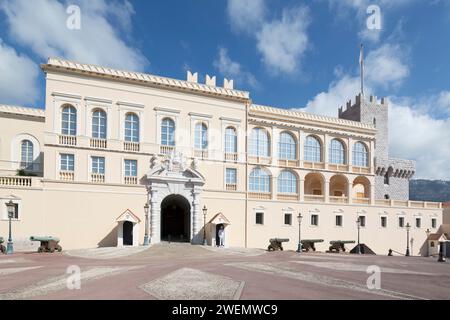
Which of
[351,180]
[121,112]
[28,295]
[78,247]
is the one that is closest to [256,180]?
[351,180]

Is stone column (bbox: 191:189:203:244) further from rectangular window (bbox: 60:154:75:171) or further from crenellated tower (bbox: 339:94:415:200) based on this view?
crenellated tower (bbox: 339:94:415:200)

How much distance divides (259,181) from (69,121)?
20.0m

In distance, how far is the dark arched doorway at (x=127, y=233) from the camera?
30.5 metres

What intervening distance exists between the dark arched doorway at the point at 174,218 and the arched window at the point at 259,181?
25.4 ft

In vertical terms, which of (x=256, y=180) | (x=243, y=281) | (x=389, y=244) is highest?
(x=256, y=180)

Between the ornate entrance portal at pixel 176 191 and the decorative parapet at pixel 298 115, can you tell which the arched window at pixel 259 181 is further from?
the decorative parapet at pixel 298 115

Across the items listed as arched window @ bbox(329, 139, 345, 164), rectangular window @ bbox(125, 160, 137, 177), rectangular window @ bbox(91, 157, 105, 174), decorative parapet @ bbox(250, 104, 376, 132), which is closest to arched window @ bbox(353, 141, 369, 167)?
arched window @ bbox(329, 139, 345, 164)

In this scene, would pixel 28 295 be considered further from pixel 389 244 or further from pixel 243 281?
pixel 389 244

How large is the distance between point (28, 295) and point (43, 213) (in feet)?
66.3

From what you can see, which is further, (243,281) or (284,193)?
(284,193)

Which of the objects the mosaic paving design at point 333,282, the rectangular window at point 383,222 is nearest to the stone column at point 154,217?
the mosaic paving design at point 333,282

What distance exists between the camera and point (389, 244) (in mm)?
41969

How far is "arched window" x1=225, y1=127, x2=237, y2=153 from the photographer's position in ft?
118

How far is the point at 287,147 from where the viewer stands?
39219 mm
